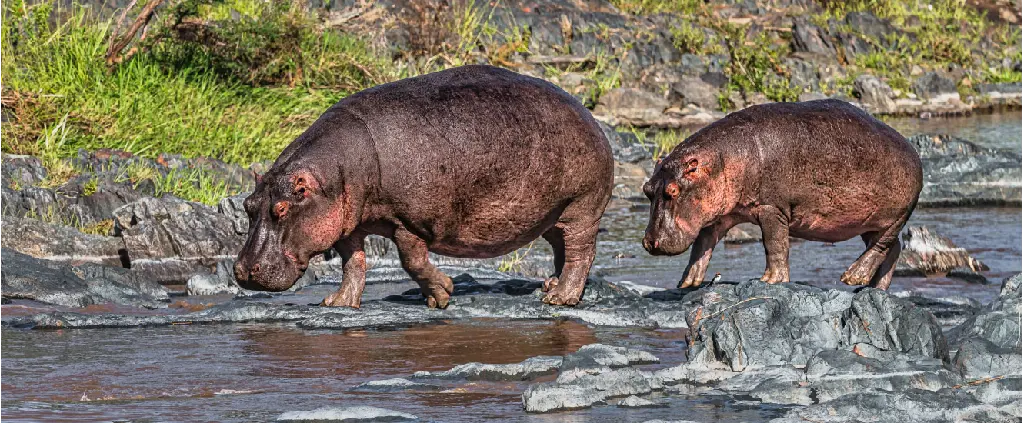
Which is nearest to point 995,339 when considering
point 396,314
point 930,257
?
point 396,314

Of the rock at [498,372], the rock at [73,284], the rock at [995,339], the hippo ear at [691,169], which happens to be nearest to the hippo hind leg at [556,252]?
the hippo ear at [691,169]

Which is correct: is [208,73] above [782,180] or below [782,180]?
below

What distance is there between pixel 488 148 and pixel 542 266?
9.80 feet

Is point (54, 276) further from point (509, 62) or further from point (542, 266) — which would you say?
point (509, 62)

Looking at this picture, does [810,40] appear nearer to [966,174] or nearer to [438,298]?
[966,174]

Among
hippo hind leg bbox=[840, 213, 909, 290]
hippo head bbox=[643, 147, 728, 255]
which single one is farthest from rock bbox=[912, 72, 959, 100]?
hippo head bbox=[643, 147, 728, 255]

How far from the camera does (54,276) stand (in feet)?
28.4

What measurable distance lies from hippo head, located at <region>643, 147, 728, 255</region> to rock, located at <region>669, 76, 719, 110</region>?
13976 millimetres

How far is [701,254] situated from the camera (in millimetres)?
9000

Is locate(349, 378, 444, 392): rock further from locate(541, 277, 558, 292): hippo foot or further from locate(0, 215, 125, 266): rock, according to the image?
locate(0, 215, 125, 266): rock

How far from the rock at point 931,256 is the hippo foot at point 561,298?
10.3 feet

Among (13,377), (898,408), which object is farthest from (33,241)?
(898,408)

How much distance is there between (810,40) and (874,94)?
104 inches

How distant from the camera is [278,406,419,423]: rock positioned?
17.6 ft
